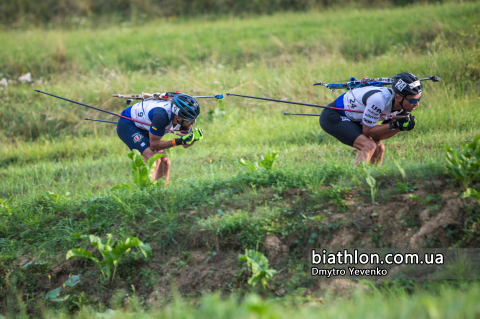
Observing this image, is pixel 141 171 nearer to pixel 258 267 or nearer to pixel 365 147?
pixel 258 267

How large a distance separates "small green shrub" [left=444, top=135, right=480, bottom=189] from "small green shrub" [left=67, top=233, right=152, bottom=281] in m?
3.75

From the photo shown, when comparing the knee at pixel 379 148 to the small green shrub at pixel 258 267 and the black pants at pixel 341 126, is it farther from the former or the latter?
the small green shrub at pixel 258 267

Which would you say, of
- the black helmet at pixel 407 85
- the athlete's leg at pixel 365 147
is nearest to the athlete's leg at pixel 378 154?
the athlete's leg at pixel 365 147

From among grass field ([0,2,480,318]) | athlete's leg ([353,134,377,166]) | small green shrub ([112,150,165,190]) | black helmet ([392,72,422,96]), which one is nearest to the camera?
grass field ([0,2,480,318])

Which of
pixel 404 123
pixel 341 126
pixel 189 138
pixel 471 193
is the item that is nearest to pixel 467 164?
pixel 471 193

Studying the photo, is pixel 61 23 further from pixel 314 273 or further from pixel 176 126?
pixel 314 273

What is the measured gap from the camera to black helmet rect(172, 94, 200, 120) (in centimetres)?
636

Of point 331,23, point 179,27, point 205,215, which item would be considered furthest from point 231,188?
point 179,27

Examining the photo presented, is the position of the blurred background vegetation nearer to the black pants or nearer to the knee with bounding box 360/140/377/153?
the black pants

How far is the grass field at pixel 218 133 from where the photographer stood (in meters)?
5.17

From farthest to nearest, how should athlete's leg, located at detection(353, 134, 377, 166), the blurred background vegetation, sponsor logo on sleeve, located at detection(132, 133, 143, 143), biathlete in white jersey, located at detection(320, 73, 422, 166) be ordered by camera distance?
the blurred background vegetation, sponsor logo on sleeve, located at detection(132, 133, 143, 143), athlete's leg, located at detection(353, 134, 377, 166), biathlete in white jersey, located at detection(320, 73, 422, 166)

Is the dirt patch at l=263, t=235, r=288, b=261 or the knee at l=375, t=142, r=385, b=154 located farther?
the knee at l=375, t=142, r=385, b=154

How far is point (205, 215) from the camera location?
5.47 metres

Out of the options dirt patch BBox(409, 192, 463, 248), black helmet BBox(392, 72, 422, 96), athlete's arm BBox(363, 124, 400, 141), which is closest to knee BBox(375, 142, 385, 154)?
athlete's arm BBox(363, 124, 400, 141)
